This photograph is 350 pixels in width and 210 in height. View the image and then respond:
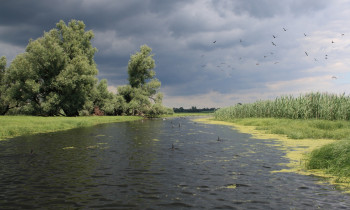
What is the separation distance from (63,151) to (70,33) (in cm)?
5418

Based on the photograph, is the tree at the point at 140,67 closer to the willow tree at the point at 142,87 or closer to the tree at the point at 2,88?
the willow tree at the point at 142,87

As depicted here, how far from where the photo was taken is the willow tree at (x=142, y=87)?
82688 millimetres

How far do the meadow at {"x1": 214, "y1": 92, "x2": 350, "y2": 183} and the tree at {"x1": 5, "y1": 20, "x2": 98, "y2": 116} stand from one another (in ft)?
113

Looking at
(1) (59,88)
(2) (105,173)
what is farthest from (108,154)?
(1) (59,88)

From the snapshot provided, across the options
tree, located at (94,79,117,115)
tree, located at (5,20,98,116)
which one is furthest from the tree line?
tree, located at (94,79,117,115)

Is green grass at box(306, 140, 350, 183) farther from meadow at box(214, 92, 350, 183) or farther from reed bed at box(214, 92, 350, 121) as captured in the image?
reed bed at box(214, 92, 350, 121)

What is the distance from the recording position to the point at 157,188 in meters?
9.01

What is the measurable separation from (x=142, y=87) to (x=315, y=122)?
209 ft

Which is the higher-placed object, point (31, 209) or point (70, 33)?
point (70, 33)

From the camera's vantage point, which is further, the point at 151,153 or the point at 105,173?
the point at 151,153

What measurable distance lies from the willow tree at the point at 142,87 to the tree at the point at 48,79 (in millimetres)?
22021

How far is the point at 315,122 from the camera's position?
2853 cm

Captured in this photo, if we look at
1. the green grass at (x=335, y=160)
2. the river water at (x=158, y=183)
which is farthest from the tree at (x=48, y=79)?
the green grass at (x=335, y=160)

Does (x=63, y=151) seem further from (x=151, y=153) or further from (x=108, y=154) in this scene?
(x=151, y=153)
